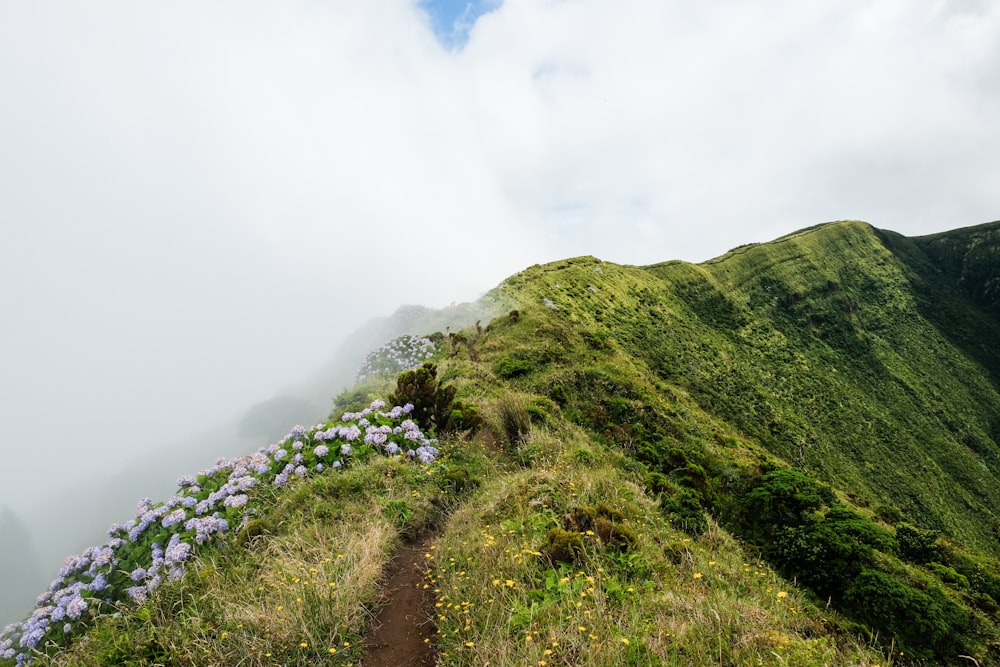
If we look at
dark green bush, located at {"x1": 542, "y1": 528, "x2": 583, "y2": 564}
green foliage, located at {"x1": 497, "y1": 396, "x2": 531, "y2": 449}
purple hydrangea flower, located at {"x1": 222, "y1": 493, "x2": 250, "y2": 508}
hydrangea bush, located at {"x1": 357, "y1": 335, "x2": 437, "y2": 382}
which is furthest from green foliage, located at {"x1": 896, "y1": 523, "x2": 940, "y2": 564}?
hydrangea bush, located at {"x1": 357, "y1": 335, "x2": 437, "y2": 382}

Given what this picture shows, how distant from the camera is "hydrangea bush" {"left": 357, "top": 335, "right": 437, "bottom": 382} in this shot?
68.8 ft

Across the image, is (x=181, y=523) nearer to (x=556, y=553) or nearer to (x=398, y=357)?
(x=556, y=553)

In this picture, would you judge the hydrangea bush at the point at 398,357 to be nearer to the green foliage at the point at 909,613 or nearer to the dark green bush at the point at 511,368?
the dark green bush at the point at 511,368

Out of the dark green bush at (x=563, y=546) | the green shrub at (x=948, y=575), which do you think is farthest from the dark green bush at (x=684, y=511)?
the green shrub at (x=948, y=575)

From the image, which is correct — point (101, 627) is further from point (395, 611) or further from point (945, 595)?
point (945, 595)

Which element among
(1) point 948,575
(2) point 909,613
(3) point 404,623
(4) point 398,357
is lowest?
(1) point 948,575

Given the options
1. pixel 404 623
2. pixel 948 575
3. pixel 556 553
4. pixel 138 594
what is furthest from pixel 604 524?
pixel 948 575

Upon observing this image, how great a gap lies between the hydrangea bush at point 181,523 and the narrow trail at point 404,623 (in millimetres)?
2765

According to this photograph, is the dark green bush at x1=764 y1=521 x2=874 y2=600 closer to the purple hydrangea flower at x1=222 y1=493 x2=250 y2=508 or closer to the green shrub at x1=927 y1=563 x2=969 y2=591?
the green shrub at x1=927 y1=563 x2=969 y2=591

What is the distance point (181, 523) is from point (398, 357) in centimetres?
1556

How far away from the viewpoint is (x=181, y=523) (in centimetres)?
670

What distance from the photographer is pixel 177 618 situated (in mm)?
4684

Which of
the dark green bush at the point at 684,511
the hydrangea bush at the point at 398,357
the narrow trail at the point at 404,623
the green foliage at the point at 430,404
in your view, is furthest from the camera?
→ the hydrangea bush at the point at 398,357

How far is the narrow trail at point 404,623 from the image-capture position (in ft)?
14.4
